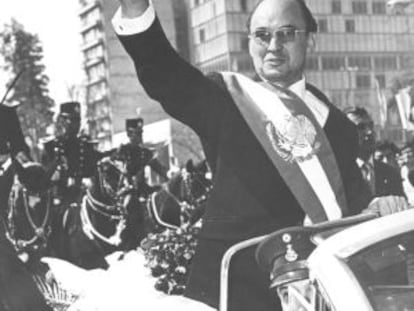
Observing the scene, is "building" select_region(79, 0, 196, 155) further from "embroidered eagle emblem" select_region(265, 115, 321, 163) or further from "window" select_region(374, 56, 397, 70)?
"embroidered eagle emblem" select_region(265, 115, 321, 163)

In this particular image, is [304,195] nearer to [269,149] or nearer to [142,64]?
[269,149]

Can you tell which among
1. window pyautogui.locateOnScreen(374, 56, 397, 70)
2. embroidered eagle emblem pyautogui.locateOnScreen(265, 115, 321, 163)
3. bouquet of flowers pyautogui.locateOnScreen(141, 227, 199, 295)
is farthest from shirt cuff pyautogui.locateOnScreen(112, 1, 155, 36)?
window pyautogui.locateOnScreen(374, 56, 397, 70)

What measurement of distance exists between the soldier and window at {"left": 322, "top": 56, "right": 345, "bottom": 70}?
43518 millimetres

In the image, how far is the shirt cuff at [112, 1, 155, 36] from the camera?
263 cm

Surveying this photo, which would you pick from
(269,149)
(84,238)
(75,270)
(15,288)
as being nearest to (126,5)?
(269,149)

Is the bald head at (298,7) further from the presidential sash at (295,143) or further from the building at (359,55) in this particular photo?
the building at (359,55)

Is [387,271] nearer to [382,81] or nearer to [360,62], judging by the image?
[360,62]

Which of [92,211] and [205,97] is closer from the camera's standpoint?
[205,97]

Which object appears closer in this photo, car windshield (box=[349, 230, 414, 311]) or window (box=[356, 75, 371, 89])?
car windshield (box=[349, 230, 414, 311])

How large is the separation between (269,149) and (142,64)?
0.47m

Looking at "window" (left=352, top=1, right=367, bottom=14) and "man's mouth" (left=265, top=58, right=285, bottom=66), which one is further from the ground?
"window" (left=352, top=1, right=367, bottom=14)

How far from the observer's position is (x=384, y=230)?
208cm

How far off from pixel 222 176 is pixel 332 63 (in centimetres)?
5359

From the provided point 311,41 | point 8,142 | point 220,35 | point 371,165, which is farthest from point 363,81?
point 311,41
